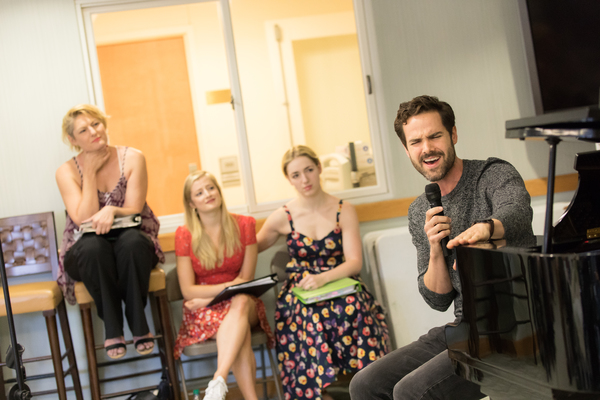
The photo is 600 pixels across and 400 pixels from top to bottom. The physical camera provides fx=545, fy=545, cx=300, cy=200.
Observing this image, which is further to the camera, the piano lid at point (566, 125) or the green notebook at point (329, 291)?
the green notebook at point (329, 291)

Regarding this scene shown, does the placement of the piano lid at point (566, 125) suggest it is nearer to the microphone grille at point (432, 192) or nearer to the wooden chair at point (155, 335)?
the microphone grille at point (432, 192)

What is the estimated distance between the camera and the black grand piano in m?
1.12

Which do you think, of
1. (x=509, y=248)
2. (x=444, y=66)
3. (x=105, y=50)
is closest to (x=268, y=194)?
(x=444, y=66)

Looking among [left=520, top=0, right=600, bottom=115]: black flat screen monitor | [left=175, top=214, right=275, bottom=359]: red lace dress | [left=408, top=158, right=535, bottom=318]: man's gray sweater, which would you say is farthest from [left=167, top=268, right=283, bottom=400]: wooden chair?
[left=520, top=0, right=600, bottom=115]: black flat screen monitor

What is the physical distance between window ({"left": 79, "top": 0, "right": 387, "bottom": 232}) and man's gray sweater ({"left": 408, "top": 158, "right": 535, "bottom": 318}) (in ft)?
5.91

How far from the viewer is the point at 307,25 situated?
150 inches

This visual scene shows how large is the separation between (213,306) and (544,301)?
1.94 metres

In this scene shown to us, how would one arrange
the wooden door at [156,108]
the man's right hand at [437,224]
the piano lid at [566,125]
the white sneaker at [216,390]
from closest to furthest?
1. the piano lid at [566,125]
2. the man's right hand at [437,224]
3. the white sneaker at [216,390]
4. the wooden door at [156,108]

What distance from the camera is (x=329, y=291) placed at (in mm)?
2662

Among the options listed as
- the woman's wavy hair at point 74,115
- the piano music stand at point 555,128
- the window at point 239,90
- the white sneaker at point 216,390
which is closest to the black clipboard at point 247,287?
the white sneaker at point 216,390

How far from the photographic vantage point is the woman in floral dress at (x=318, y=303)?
103 inches

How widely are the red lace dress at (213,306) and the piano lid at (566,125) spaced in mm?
1937

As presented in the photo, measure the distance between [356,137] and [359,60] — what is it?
0.51 metres

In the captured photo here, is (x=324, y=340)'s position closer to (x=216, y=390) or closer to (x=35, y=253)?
(x=216, y=390)
